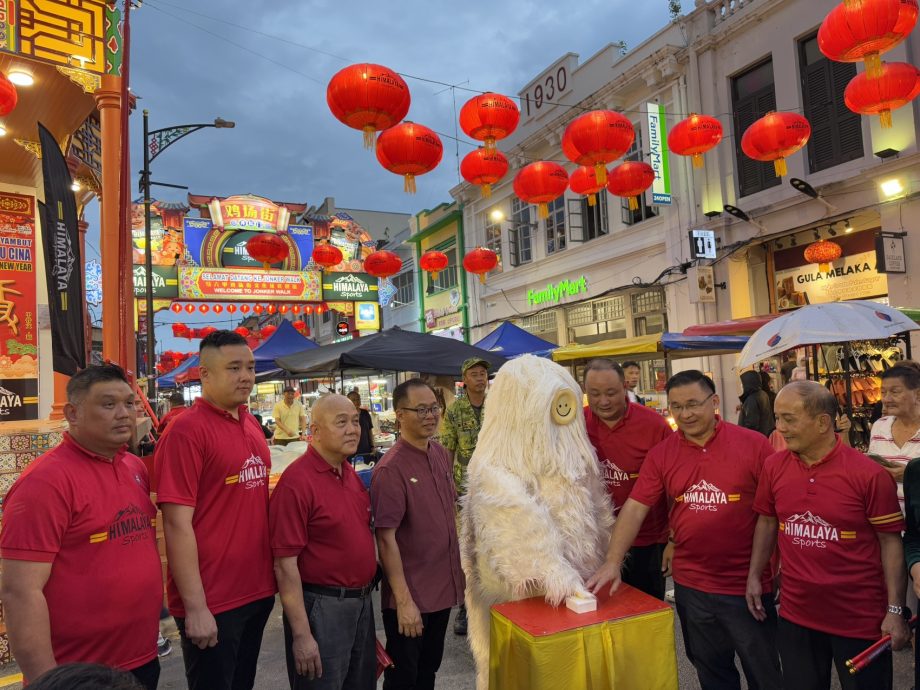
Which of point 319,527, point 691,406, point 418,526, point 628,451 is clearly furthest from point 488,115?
point 319,527

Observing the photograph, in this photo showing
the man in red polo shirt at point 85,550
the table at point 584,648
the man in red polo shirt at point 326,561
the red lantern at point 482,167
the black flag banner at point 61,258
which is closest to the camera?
the man in red polo shirt at point 85,550

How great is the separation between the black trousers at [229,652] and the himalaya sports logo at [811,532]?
227 centimetres

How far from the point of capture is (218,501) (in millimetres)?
2602

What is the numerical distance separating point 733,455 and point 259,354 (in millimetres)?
10790

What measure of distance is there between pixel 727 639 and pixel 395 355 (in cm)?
559

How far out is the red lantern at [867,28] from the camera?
18.3 ft

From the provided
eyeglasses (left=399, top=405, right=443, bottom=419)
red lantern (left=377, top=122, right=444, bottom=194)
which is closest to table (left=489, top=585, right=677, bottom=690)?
eyeglasses (left=399, top=405, right=443, bottom=419)

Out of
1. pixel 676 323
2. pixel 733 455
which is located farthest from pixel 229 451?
pixel 676 323

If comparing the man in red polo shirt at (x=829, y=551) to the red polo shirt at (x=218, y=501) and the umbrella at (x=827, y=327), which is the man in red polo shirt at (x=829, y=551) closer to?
the red polo shirt at (x=218, y=501)

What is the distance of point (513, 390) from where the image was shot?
295 centimetres

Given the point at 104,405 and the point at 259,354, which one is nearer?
the point at 104,405

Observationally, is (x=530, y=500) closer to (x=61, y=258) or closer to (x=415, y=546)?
(x=415, y=546)

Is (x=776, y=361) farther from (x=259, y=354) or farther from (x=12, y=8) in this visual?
(x=12, y=8)

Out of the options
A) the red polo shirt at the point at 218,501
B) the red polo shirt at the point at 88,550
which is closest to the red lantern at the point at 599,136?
the red polo shirt at the point at 218,501
